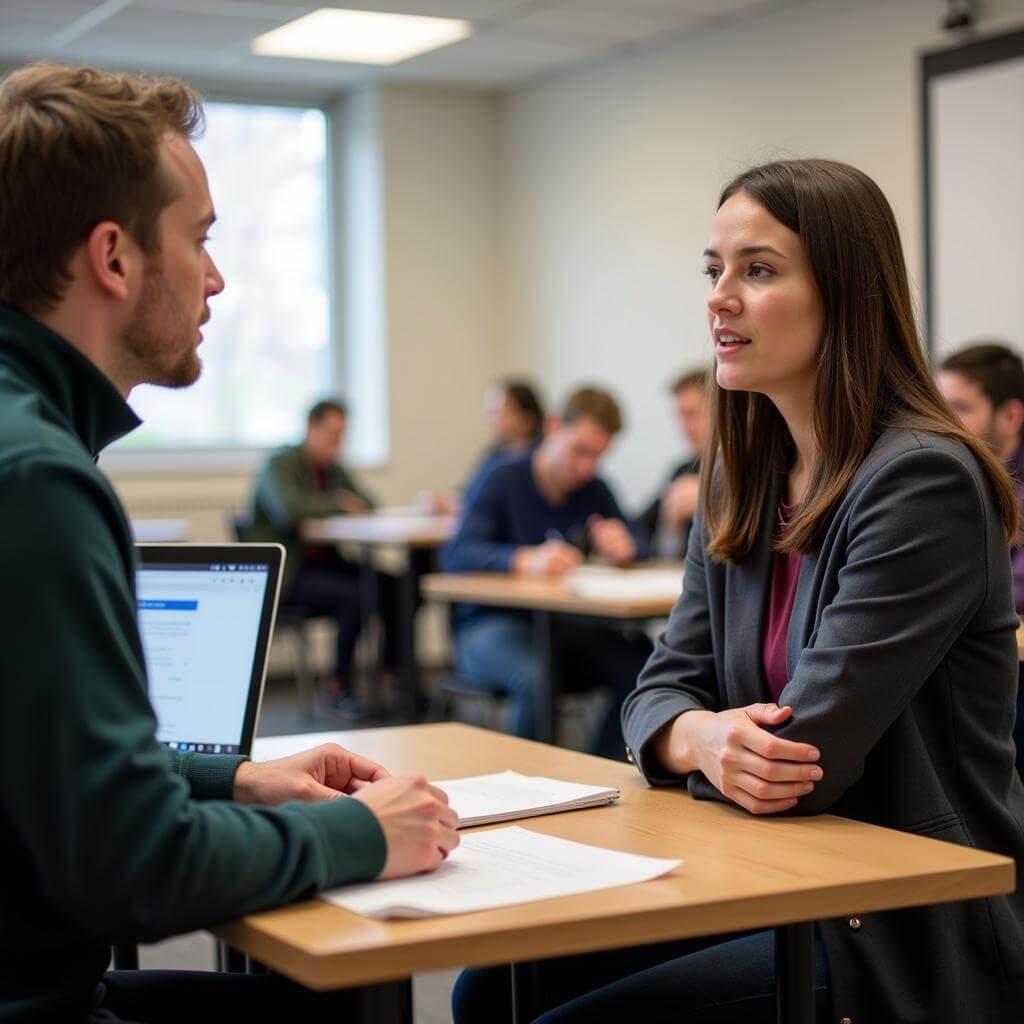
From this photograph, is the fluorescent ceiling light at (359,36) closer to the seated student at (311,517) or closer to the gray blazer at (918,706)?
the seated student at (311,517)

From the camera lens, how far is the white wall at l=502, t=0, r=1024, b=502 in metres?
5.89

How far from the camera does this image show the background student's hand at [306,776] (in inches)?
56.5

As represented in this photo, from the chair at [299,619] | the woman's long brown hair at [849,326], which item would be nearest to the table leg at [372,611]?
the chair at [299,619]

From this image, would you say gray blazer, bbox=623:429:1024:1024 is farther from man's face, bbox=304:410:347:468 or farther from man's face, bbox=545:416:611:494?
man's face, bbox=304:410:347:468

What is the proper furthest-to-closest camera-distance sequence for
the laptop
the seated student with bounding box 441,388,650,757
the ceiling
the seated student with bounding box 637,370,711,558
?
the ceiling < the seated student with bounding box 637,370,711,558 < the seated student with bounding box 441,388,650,757 < the laptop

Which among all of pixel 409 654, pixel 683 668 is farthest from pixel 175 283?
pixel 409 654

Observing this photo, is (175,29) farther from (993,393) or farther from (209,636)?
(209,636)

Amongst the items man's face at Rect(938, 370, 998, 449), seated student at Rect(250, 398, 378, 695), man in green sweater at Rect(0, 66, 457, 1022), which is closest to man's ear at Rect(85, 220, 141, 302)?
man in green sweater at Rect(0, 66, 457, 1022)

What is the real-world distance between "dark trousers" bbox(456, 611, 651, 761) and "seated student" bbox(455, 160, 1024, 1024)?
8.15ft

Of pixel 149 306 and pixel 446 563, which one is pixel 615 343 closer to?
pixel 446 563

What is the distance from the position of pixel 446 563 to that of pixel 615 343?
9.63 ft

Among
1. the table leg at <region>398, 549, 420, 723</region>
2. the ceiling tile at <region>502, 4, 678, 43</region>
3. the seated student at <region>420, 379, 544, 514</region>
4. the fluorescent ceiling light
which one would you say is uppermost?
the fluorescent ceiling light

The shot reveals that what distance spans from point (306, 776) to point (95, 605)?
47cm

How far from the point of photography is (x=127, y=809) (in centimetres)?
103
